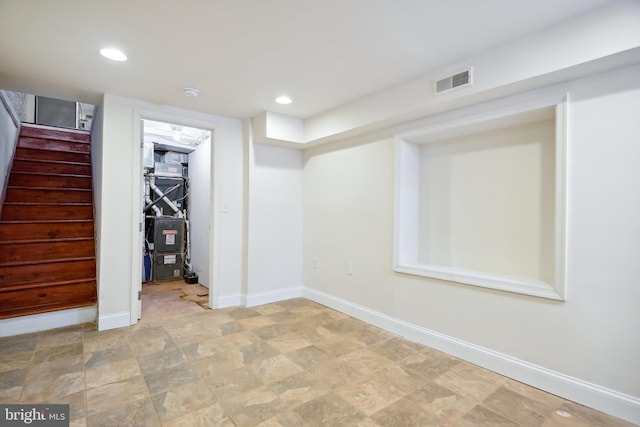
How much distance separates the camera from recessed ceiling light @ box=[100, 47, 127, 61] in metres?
2.29

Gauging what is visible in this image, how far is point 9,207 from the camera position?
3.75 meters

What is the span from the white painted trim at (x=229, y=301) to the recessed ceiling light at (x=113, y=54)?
8.72 feet

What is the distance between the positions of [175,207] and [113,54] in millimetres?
3674

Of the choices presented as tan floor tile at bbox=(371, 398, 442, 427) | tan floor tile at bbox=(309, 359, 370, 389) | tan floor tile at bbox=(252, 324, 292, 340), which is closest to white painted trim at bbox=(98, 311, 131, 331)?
tan floor tile at bbox=(252, 324, 292, 340)

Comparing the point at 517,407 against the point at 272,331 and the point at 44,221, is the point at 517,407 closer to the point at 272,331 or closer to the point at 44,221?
the point at 272,331

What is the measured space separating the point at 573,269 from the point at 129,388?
3.05 metres

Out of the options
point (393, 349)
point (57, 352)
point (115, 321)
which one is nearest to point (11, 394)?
point (57, 352)

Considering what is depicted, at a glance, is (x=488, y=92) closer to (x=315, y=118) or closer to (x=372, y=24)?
(x=372, y=24)

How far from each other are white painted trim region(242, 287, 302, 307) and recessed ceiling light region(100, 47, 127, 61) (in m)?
2.75

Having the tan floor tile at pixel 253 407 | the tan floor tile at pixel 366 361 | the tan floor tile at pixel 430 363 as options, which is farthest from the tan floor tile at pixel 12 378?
the tan floor tile at pixel 430 363

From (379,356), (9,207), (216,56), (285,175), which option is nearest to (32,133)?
(9,207)

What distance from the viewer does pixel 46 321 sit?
10.2 ft

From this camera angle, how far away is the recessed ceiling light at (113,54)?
2.29 m

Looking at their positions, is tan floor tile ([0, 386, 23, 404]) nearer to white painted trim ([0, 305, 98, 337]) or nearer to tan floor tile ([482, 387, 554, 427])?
white painted trim ([0, 305, 98, 337])
